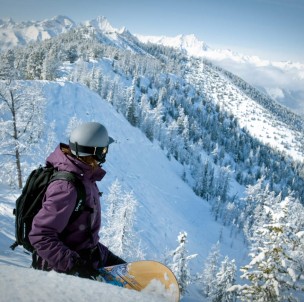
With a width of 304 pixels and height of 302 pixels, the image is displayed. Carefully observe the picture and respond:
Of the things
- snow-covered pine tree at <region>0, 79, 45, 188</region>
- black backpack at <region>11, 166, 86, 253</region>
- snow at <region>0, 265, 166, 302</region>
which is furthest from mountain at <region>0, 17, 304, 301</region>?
snow at <region>0, 265, 166, 302</region>

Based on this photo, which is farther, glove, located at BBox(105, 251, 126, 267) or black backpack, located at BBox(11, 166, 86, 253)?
glove, located at BBox(105, 251, 126, 267)

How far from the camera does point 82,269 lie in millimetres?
3809

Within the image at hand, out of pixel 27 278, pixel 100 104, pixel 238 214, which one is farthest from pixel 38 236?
pixel 238 214

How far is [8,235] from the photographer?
14.8m

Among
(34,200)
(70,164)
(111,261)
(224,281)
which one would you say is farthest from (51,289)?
(224,281)

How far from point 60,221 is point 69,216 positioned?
13cm

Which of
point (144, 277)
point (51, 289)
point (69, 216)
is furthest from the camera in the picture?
point (144, 277)

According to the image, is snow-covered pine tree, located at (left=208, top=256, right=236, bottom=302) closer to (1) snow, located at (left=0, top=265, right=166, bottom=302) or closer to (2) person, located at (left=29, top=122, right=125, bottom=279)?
(2) person, located at (left=29, top=122, right=125, bottom=279)

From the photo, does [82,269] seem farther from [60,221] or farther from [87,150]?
[87,150]

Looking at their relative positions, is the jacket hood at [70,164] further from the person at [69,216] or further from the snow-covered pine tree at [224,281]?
the snow-covered pine tree at [224,281]

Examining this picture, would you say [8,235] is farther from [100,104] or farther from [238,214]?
[238,214]

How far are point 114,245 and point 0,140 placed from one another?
16.7 meters

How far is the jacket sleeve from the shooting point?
11.6 feet

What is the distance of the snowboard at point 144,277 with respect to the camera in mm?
4113
